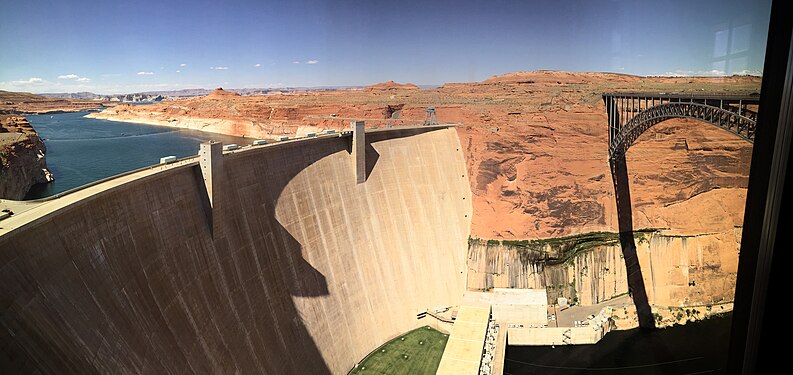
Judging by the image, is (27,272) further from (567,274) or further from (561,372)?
(567,274)

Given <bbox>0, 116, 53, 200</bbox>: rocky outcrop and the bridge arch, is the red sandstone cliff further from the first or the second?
<bbox>0, 116, 53, 200</bbox>: rocky outcrop

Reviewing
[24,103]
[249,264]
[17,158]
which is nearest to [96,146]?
[17,158]

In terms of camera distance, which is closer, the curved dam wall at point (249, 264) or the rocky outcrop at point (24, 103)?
the curved dam wall at point (249, 264)

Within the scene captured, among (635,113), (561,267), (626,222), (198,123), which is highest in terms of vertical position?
(635,113)

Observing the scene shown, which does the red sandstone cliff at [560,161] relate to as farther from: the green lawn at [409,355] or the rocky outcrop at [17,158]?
→ the rocky outcrop at [17,158]

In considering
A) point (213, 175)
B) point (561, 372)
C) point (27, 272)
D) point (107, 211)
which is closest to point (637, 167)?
point (561, 372)

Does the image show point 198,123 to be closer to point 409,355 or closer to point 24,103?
point 24,103

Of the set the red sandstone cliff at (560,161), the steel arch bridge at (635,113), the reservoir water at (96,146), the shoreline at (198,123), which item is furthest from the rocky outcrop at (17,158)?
the shoreline at (198,123)
